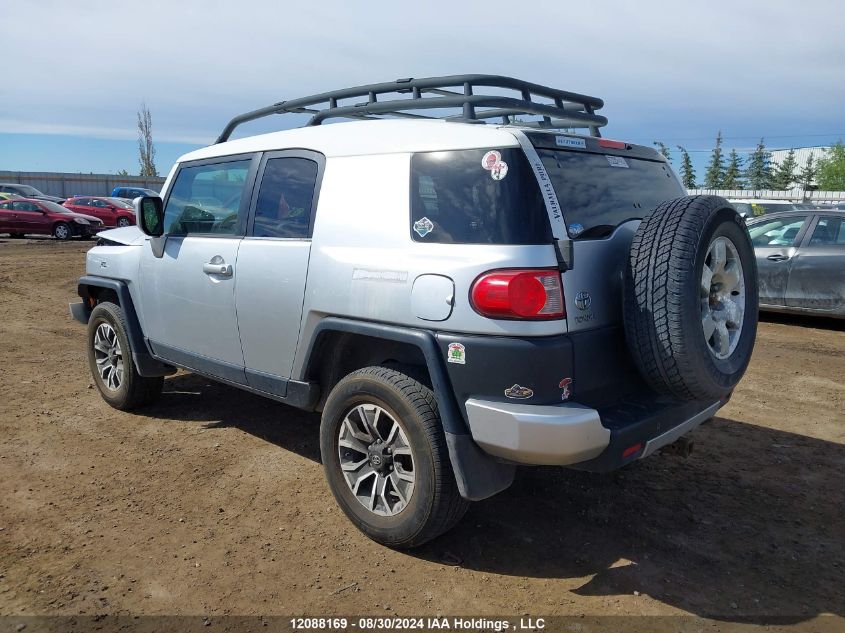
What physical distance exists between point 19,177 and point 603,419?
47605 millimetres

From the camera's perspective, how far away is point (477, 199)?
9.59ft

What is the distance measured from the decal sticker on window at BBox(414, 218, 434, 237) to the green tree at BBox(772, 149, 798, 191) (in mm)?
92291

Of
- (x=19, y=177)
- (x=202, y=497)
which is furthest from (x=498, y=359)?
(x=19, y=177)

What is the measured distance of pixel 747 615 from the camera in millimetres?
2789

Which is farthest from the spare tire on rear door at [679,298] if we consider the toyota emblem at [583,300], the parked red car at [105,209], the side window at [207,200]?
the parked red car at [105,209]

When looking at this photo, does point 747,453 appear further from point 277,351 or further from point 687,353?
point 277,351

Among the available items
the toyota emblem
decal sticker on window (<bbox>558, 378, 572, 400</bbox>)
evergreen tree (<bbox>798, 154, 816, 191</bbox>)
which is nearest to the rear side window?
the toyota emblem

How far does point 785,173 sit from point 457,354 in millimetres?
94474

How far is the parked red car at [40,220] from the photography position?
21.3 meters

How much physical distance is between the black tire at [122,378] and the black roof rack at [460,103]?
1.82 meters

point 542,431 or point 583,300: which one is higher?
point 583,300

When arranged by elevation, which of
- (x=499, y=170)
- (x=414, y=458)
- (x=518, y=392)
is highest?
(x=499, y=170)

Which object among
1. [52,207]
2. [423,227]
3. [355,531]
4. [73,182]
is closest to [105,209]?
[52,207]

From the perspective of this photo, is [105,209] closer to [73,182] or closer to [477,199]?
[73,182]
